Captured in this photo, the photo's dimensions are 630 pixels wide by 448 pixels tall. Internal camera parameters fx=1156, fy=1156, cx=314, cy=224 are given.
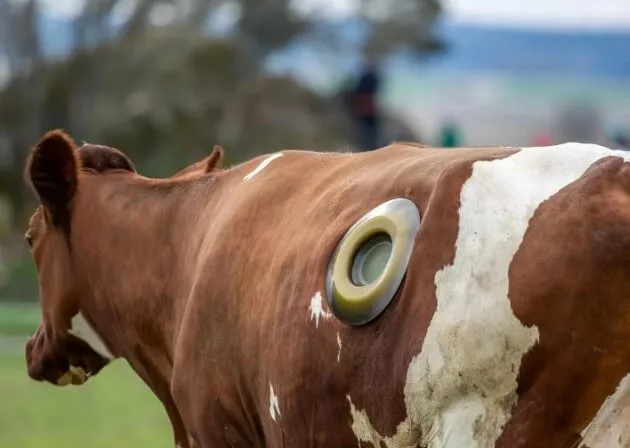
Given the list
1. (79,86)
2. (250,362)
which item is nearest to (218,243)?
(250,362)

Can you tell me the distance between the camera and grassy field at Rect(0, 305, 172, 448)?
26.9 feet

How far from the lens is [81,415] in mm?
9352

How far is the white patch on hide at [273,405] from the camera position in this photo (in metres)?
3.06

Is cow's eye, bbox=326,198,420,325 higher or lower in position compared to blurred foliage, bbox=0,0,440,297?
higher

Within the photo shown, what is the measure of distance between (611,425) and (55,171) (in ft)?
8.67

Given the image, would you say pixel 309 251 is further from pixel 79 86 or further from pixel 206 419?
pixel 79 86

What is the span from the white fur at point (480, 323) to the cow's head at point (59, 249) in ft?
7.06

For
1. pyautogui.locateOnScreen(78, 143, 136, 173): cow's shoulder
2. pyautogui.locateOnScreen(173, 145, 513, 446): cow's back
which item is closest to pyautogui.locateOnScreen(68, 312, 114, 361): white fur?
pyautogui.locateOnScreen(78, 143, 136, 173): cow's shoulder

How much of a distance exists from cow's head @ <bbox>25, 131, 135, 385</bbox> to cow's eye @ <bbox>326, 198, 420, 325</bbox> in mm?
1821

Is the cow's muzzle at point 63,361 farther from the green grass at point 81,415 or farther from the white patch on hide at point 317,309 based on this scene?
the green grass at point 81,415

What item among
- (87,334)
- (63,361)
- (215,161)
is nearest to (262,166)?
(215,161)

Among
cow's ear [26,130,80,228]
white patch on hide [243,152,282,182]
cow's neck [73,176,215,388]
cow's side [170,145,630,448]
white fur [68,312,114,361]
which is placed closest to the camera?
cow's side [170,145,630,448]

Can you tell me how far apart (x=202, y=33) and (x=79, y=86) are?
359 centimetres

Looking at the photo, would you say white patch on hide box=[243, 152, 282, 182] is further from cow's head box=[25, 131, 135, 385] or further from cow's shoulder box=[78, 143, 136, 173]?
cow's shoulder box=[78, 143, 136, 173]
